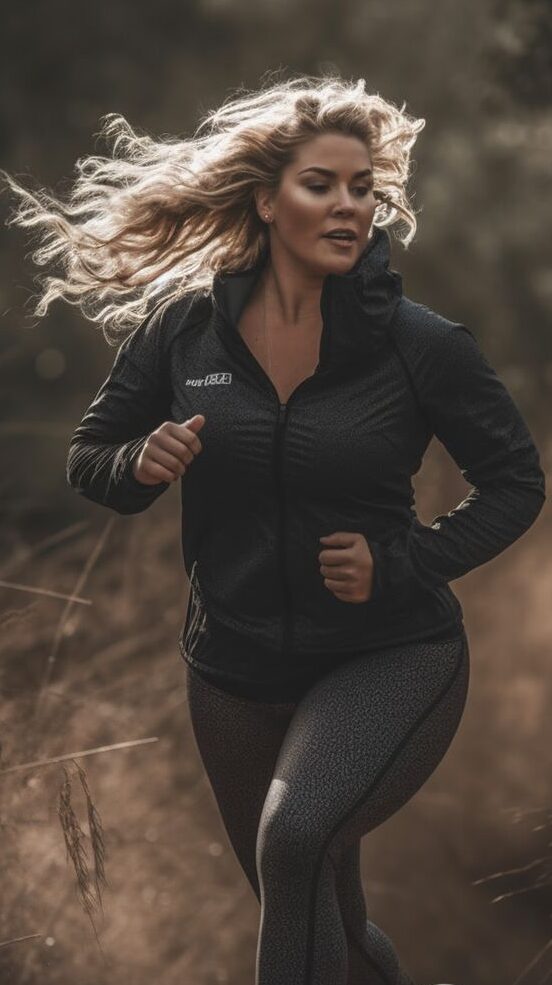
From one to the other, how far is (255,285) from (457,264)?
227 cm

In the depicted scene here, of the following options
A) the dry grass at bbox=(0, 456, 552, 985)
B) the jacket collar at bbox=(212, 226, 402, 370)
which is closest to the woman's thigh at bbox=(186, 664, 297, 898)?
the jacket collar at bbox=(212, 226, 402, 370)

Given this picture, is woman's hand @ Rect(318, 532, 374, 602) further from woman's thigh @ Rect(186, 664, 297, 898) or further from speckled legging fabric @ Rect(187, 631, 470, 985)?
woman's thigh @ Rect(186, 664, 297, 898)

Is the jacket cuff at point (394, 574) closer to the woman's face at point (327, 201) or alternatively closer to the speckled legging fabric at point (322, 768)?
the speckled legging fabric at point (322, 768)

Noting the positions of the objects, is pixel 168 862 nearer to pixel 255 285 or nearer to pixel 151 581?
pixel 151 581

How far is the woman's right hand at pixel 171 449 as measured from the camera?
2.09 meters

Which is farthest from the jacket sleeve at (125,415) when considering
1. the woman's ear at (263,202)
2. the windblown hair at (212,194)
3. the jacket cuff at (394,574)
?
the jacket cuff at (394,574)

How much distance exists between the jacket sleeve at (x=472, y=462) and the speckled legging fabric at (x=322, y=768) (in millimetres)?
123

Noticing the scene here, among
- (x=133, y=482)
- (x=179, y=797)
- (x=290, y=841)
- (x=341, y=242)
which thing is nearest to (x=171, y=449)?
(x=133, y=482)

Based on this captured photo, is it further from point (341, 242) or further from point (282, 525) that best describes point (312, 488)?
point (341, 242)

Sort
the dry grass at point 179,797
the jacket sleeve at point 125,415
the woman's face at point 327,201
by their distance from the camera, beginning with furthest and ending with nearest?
the dry grass at point 179,797 → the jacket sleeve at point 125,415 → the woman's face at point 327,201

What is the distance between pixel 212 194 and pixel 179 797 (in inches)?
82.0

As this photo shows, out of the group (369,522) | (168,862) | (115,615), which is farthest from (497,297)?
(369,522)

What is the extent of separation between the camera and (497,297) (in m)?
4.52

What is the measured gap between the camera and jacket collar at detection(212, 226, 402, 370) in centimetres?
216
